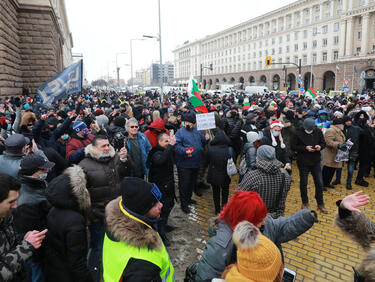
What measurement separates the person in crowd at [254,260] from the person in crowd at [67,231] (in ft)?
4.52

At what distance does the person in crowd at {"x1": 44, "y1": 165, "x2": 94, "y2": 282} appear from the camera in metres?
2.33

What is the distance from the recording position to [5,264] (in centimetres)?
189

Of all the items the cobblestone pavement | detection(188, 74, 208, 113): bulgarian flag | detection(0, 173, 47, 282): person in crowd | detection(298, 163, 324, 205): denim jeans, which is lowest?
the cobblestone pavement

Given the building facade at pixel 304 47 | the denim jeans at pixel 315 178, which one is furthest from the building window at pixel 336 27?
the denim jeans at pixel 315 178

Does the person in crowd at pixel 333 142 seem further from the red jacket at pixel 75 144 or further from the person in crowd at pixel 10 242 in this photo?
the person in crowd at pixel 10 242

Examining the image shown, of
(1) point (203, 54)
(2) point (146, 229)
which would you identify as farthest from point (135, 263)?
(1) point (203, 54)

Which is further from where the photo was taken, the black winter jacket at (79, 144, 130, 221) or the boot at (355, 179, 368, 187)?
the boot at (355, 179, 368, 187)

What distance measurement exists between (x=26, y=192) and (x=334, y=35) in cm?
6578

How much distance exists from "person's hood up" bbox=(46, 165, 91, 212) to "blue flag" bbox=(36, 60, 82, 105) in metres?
5.23

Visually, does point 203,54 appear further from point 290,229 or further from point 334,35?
point 290,229

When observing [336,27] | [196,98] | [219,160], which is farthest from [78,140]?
[336,27]

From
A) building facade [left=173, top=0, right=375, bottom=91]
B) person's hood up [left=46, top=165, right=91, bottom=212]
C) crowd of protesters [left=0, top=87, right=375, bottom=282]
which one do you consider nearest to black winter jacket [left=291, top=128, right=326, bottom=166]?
crowd of protesters [left=0, top=87, right=375, bottom=282]

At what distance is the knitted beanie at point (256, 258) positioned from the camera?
1.55 meters

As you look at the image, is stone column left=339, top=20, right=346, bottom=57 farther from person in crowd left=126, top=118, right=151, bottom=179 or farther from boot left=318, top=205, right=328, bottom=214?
person in crowd left=126, top=118, right=151, bottom=179
